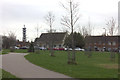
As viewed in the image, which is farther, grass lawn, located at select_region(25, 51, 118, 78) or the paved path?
grass lawn, located at select_region(25, 51, 118, 78)

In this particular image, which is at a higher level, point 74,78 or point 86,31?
point 86,31

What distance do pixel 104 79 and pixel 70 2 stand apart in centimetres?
1321

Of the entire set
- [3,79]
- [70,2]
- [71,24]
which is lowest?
[3,79]

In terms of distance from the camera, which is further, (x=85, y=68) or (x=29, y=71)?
(x=85, y=68)

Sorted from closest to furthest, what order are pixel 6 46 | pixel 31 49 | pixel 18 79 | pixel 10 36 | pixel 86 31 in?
1. pixel 18 79
2. pixel 86 31
3. pixel 31 49
4. pixel 10 36
5. pixel 6 46

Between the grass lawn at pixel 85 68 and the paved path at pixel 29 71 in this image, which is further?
the grass lawn at pixel 85 68

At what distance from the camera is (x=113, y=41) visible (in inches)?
3573

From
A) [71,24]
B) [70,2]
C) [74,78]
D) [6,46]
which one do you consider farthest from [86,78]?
[6,46]

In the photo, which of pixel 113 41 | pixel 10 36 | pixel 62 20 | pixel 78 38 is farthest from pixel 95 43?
pixel 62 20

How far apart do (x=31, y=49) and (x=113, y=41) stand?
47.3 metres

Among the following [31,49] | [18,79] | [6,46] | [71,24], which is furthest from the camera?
[6,46]

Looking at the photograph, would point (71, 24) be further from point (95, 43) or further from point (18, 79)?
point (95, 43)

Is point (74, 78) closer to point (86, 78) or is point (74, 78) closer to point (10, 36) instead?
point (86, 78)

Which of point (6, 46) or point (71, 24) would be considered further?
point (6, 46)
